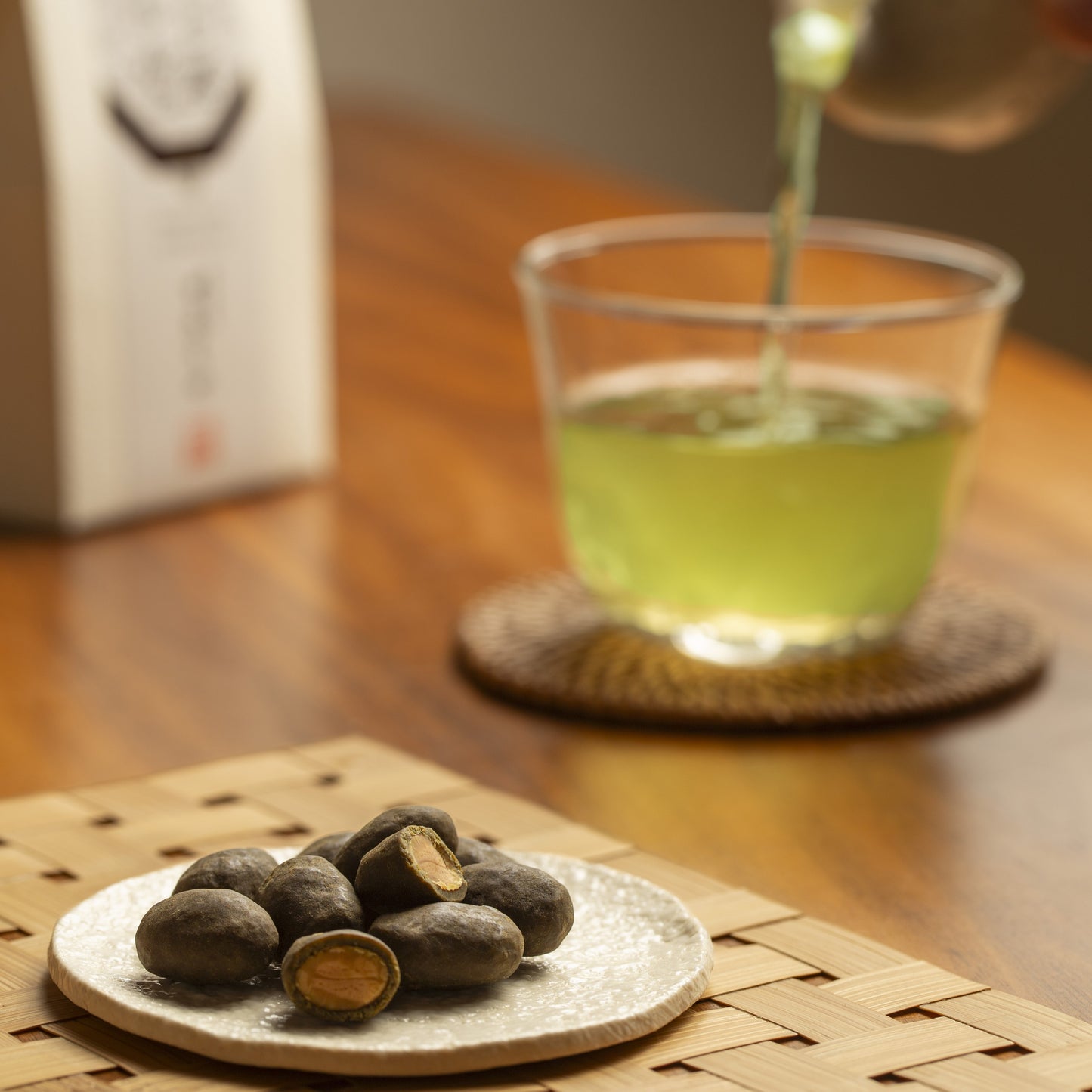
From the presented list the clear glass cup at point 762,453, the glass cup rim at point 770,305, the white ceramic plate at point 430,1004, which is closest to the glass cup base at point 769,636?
the clear glass cup at point 762,453

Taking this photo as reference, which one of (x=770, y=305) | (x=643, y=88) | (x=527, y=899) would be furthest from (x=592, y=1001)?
(x=643, y=88)

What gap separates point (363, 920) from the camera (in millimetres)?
520

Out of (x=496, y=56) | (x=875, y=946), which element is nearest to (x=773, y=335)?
(x=875, y=946)

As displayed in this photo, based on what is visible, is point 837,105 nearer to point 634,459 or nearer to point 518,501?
point 634,459

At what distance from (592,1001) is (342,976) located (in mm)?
66

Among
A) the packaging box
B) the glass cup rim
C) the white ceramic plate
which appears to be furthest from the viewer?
the packaging box

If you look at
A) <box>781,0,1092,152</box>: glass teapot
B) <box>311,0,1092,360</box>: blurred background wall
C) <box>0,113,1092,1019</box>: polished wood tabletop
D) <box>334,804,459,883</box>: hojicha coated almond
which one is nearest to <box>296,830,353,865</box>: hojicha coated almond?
<box>334,804,459,883</box>: hojicha coated almond

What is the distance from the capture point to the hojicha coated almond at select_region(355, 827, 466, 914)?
0.52m

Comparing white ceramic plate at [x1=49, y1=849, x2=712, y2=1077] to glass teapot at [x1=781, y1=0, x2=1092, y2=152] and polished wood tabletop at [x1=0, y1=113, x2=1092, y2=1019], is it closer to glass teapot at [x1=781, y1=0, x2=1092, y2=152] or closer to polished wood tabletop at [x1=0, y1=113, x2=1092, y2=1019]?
polished wood tabletop at [x1=0, y1=113, x2=1092, y2=1019]

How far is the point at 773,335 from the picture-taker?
0.80m

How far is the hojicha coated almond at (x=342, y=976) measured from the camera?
49 cm

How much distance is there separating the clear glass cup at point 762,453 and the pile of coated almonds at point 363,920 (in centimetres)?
28

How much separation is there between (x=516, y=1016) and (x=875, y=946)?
0.41 ft

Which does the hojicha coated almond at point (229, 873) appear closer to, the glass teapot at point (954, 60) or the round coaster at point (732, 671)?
the round coaster at point (732, 671)
